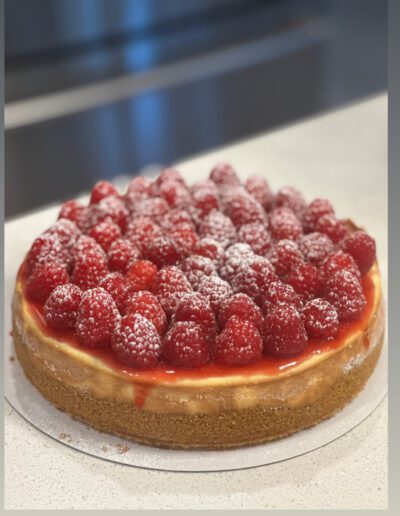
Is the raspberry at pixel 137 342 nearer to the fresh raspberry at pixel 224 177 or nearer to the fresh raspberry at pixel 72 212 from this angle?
the fresh raspberry at pixel 72 212

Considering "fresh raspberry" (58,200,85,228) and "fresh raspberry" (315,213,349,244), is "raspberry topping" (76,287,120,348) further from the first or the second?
"fresh raspberry" (315,213,349,244)

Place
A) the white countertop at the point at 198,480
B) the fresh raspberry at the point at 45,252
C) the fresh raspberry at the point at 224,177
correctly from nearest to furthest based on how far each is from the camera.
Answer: the white countertop at the point at 198,480
the fresh raspberry at the point at 45,252
the fresh raspberry at the point at 224,177

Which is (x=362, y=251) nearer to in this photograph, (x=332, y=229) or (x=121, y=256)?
(x=332, y=229)

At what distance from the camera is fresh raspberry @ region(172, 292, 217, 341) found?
1.37m

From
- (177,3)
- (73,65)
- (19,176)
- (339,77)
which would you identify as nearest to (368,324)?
(19,176)

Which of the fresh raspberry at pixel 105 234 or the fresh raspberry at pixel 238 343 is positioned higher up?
the fresh raspberry at pixel 105 234

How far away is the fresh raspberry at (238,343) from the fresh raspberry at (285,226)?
1.34 ft

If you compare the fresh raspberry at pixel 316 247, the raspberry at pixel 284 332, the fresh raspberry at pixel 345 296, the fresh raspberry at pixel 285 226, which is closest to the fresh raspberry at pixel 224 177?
the fresh raspberry at pixel 285 226

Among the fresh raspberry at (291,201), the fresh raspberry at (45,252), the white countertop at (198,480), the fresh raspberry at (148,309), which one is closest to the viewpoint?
the white countertop at (198,480)

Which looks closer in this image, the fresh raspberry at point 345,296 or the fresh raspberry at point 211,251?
the fresh raspberry at point 345,296

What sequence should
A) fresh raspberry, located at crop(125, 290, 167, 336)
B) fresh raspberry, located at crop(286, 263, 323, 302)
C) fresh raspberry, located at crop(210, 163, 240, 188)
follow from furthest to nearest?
fresh raspberry, located at crop(210, 163, 240, 188) < fresh raspberry, located at crop(286, 263, 323, 302) < fresh raspberry, located at crop(125, 290, 167, 336)

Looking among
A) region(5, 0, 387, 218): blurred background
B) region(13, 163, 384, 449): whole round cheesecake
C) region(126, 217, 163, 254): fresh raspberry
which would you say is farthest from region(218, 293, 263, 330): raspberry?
region(5, 0, 387, 218): blurred background

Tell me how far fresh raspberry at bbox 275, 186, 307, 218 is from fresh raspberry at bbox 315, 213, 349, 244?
0.11 m

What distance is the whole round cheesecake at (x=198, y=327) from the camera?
4.40ft
